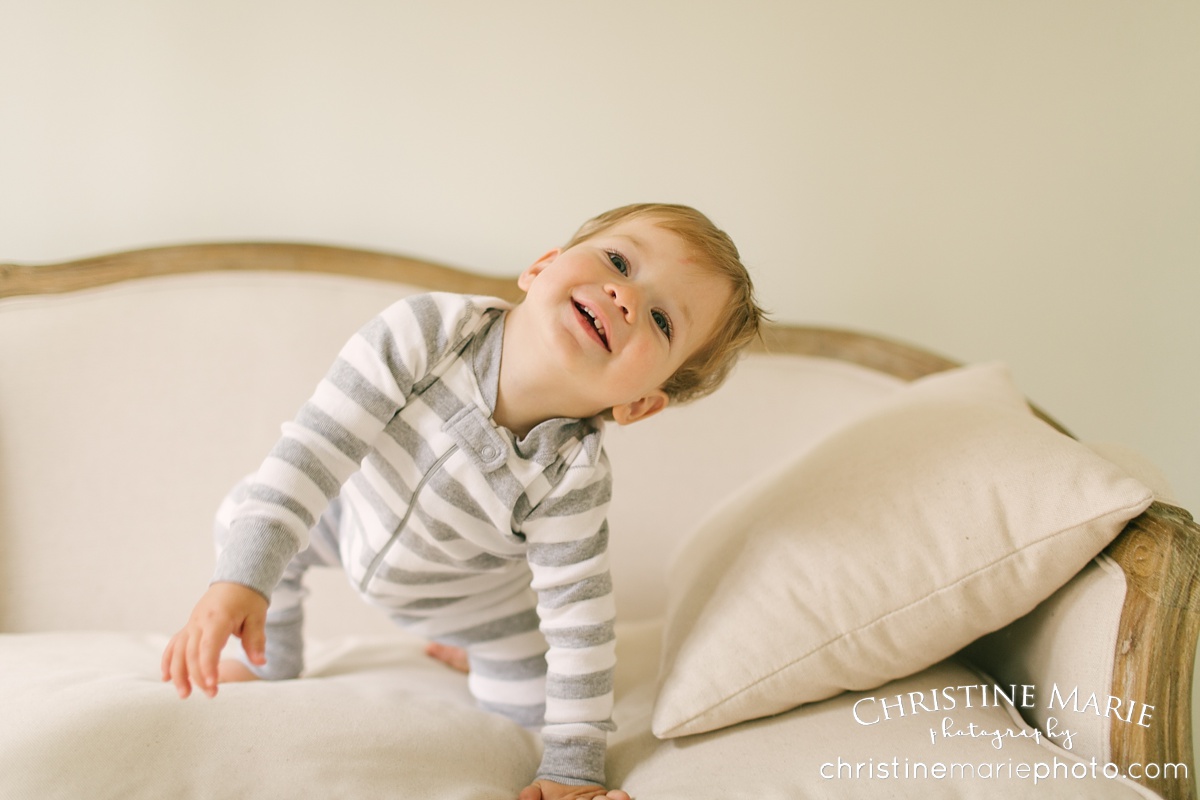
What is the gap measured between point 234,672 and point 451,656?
0.33 meters

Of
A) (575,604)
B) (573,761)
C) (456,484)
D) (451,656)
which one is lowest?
(451,656)

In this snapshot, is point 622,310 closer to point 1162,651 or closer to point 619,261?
point 619,261

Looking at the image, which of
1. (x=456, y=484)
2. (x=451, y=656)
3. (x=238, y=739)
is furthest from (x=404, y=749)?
(x=451, y=656)

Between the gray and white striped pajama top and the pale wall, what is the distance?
64 cm

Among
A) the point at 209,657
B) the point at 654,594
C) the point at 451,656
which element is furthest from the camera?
the point at 654,594

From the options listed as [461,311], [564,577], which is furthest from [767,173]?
[564,577]

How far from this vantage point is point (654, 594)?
4.84ft

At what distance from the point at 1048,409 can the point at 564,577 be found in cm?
124

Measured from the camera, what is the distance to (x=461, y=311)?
3.30 feet

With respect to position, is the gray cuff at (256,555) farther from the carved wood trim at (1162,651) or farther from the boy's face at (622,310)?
the carved wood trim at (1162,651)

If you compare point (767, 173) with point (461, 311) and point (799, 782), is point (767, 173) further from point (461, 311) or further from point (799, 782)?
point (799, 782)

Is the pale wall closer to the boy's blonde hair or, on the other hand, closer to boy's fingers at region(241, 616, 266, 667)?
the boy's blonde hair

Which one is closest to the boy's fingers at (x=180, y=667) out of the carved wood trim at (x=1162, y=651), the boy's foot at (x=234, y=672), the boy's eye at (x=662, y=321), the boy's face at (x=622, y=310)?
the boy's foot at (x=234, y=672)

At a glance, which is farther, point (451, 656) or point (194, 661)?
point (451, 656)
